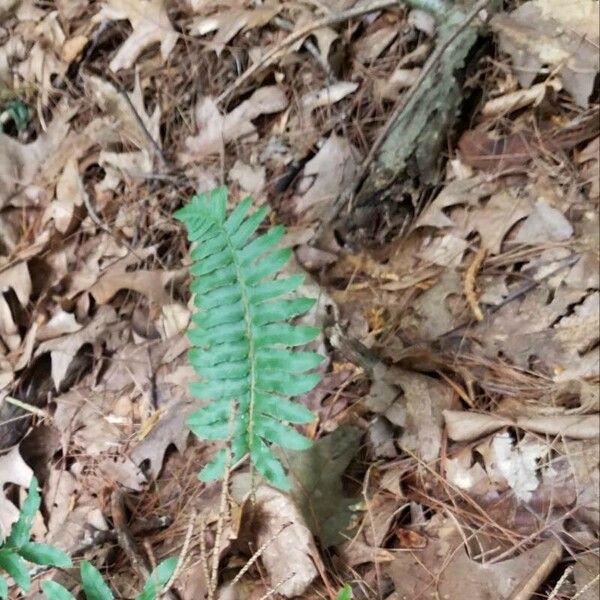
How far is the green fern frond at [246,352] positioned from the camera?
5.23 feet

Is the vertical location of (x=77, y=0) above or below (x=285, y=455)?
above

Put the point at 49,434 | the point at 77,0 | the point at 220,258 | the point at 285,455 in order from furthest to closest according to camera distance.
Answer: the point at 77,0
the point at 49,434
the point at 285,455
the point at 220,258

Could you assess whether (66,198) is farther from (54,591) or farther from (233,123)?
(54,591)

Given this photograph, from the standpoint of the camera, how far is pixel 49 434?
2.22m

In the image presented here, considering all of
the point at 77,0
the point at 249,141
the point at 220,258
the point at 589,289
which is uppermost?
the point at 77,0

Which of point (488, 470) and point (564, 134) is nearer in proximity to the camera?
point (488, 470)

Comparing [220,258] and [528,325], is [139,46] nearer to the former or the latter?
[220,258]

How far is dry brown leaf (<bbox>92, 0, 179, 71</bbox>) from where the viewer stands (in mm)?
2867

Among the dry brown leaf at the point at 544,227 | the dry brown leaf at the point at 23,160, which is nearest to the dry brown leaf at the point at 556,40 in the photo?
the dry brown leaf at the point at 544,227

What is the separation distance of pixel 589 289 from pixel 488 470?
600mm

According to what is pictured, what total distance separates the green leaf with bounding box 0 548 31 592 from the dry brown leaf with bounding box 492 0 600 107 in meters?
2.05

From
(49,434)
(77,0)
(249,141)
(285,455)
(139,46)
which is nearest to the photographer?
(285,455)

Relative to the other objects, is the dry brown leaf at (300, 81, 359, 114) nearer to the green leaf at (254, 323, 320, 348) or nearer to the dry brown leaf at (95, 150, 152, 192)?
the dry brown leaf at (95, 150, 152, 192)

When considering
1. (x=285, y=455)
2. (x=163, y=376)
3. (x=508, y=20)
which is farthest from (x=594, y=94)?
(x=163, y=376)
